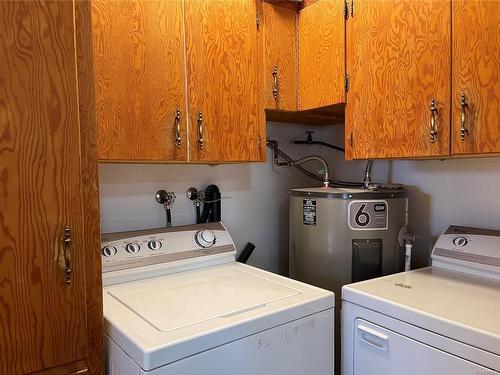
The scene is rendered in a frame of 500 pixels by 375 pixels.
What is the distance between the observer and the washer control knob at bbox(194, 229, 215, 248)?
68.8 inches

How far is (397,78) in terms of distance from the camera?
1487mm

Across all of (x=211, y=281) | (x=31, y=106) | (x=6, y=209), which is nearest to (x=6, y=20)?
(x=31, y=106)

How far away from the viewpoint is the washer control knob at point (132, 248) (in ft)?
5.16

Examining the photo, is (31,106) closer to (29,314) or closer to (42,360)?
(29,314)

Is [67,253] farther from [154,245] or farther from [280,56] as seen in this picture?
[280,56]

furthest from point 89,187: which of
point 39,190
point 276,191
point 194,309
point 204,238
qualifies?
point 276,191

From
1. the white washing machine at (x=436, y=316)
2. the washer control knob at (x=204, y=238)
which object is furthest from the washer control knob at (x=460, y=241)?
the washer control knob at (x=204, y=238)

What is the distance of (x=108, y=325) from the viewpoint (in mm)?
1127

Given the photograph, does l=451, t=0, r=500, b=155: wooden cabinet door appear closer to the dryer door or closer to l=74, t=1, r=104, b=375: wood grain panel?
the dryer door

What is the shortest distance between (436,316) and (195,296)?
794 millimetres

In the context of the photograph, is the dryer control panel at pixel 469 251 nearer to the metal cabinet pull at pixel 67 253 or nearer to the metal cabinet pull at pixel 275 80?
the metal cabinet pull at pixel 275 80

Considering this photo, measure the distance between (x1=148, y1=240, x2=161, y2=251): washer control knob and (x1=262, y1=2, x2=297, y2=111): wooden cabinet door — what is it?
82 cm

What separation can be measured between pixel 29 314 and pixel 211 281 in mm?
717

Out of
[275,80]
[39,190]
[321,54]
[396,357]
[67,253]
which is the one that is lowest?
[396,357]
